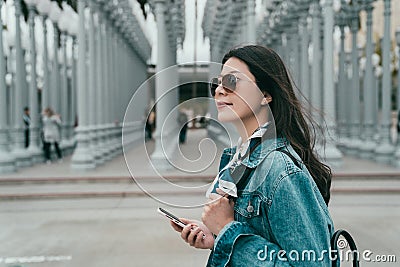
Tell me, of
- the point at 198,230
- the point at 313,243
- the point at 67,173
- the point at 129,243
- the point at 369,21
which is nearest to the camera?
the point at 313,243

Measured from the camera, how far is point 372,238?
6.39m

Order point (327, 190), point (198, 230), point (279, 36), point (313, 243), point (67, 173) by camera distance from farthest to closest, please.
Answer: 1. point (279, 36)
2. point (67, 173)
3. point (327, 190)
4. point (198, 230)
5. point (313, 243)

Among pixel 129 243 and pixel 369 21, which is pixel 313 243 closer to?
pixel 129 243

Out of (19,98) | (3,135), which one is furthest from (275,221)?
(19,98)

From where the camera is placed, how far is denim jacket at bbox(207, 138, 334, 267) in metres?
1.26

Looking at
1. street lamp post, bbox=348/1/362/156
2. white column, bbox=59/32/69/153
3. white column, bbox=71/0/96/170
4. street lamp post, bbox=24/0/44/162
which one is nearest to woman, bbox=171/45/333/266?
white column, bbox=71/0/96/170

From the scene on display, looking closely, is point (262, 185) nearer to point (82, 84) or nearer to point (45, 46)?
point (82, 84)

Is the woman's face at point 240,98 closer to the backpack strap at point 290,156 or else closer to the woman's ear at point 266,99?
the woman's ear at point 266,99

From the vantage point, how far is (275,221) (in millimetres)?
1275

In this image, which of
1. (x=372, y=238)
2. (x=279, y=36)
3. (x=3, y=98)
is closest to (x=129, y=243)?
(x=372, y=238)

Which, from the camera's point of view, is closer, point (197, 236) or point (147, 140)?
point (197, 236)

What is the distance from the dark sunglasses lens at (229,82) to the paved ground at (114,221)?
228 cm

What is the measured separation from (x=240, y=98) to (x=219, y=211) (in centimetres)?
32

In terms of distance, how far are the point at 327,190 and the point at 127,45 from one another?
21.5 m
